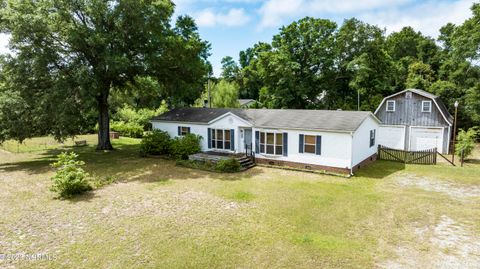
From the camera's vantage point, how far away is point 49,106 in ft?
60.1

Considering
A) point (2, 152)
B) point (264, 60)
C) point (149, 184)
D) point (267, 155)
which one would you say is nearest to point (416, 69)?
point (264, 60)

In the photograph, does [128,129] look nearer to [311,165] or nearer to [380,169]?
[311,165]

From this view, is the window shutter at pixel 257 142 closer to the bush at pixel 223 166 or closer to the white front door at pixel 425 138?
→ the bush at pixel 223 166

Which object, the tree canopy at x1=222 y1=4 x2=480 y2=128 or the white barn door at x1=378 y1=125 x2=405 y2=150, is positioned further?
the tree canopy at x1=222 y1=4 x2=480 y2=128

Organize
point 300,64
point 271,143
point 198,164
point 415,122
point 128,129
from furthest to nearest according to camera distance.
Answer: point 128,129, point 300,64, point 415,122, point 271,143, point 198,164

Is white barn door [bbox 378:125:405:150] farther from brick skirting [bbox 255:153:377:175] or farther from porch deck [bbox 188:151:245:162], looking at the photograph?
porch deck [bbox 188:151:245:162]

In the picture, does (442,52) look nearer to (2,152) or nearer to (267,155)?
(267,155)

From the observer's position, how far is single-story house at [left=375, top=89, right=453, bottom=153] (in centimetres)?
2244

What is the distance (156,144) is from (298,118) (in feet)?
→ 35.8

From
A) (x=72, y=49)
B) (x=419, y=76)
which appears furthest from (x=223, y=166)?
(x=419, y=76)

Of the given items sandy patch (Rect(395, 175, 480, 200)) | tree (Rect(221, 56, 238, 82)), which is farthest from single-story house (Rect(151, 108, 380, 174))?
tree (Rect(221, 56, 238, 82))

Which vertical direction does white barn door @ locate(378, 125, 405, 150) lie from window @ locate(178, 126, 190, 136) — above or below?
below

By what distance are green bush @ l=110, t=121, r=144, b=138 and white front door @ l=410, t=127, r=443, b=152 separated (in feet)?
93.1

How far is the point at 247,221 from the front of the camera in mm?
9859
